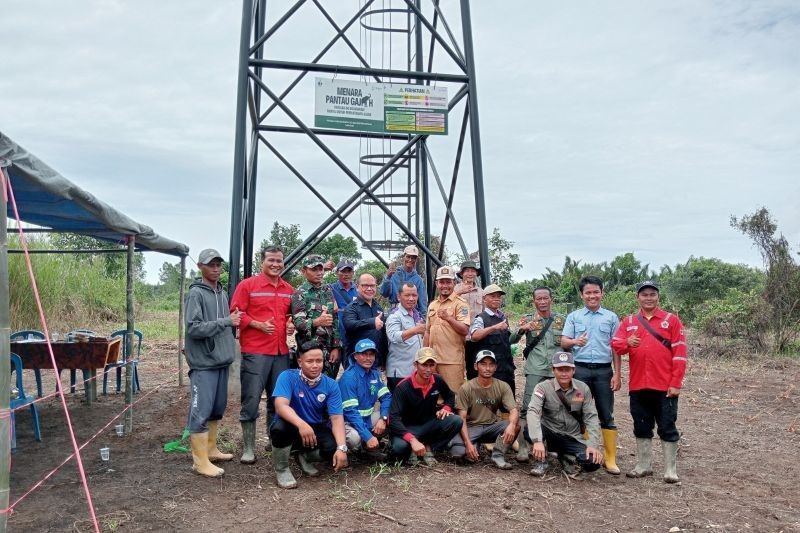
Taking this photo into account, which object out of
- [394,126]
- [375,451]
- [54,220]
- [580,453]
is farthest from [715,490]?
[54,220]

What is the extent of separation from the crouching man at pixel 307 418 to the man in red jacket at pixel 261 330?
401 millimetres

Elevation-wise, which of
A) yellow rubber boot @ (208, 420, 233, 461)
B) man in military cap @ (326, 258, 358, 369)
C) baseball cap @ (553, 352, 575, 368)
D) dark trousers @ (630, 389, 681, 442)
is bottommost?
yellow rubber boot @ (208, 420, 233, 461)

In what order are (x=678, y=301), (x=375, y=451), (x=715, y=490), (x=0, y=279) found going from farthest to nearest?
(x=678, y=301) → (x=375, y=451) → (x=715, y=490) → (x=0, y=279)

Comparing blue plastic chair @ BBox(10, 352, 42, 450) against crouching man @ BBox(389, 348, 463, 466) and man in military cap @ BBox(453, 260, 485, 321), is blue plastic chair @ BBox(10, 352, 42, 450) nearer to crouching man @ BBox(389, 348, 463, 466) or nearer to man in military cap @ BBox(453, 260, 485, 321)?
crouching man @ BBox(389, 348, 463, 466)

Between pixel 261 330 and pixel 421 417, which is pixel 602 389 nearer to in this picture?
pixel 421 417

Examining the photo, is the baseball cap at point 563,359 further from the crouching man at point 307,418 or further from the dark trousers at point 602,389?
the crouching man at point 307,418

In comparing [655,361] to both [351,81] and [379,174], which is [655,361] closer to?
[379,174]

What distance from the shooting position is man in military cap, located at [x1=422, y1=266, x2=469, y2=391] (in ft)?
20.1

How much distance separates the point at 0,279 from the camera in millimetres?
3580

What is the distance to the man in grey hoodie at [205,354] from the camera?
17.9ft

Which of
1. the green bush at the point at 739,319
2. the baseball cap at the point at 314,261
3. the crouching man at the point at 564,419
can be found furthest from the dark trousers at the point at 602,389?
the green bush at the point at 739,319

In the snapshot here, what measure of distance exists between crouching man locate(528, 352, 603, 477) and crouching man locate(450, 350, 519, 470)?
0.87 ft

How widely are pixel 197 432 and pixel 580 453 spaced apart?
329cm

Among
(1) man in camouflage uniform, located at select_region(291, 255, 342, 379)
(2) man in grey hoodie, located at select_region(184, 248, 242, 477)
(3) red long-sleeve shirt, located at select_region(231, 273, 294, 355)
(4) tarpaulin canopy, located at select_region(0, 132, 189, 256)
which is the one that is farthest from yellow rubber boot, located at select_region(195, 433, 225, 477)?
(4) tarpaulin canopy, located at select_region(0, 132, 189, 256)
